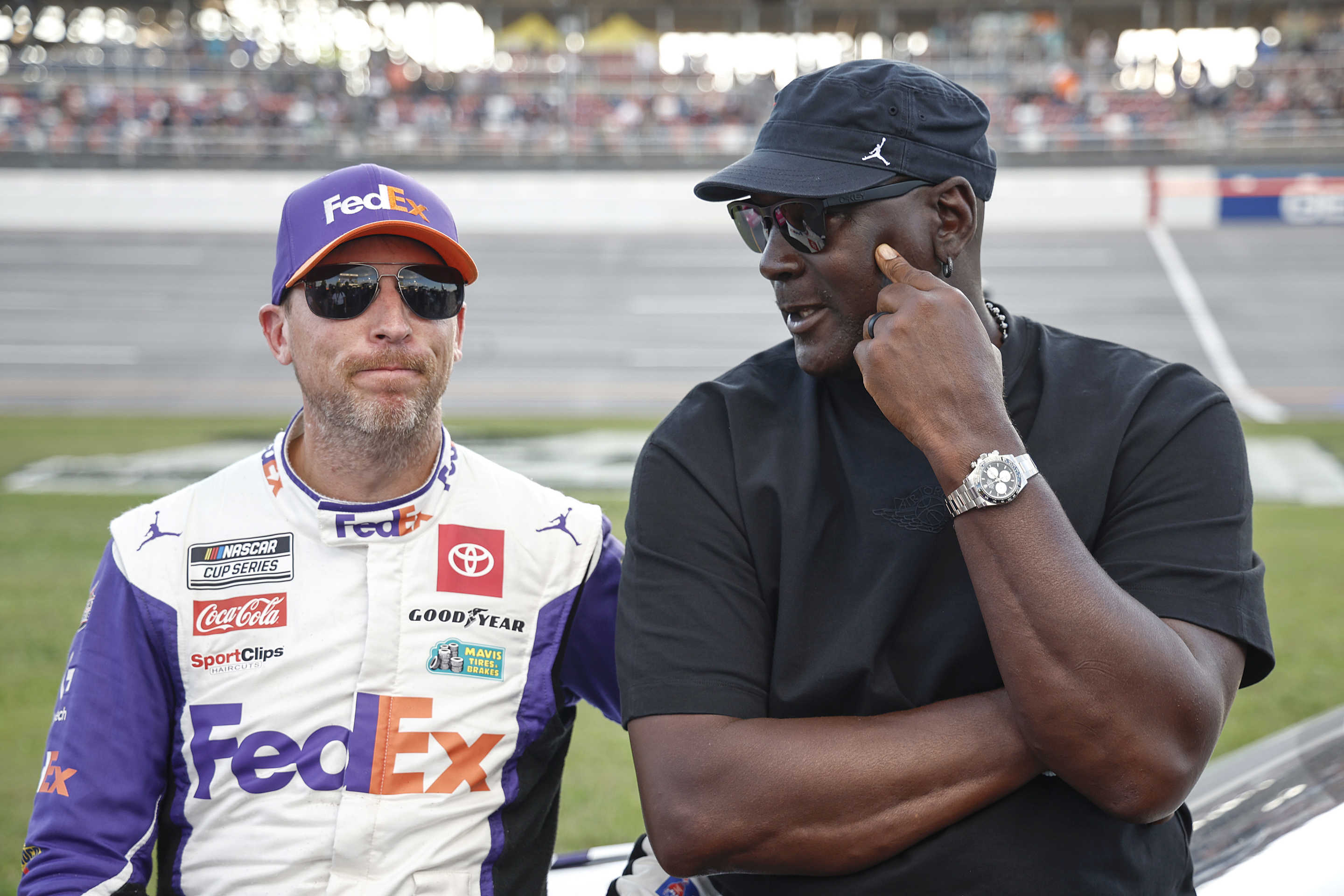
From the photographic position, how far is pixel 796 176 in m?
1.69

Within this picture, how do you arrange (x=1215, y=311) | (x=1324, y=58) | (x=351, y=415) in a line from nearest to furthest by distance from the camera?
(x=351, y=415) < (x=1215, y=311) < (x=1324, y=58)

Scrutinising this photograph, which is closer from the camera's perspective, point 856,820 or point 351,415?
point 856,820

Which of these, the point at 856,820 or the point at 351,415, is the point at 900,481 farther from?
the point at 351,415

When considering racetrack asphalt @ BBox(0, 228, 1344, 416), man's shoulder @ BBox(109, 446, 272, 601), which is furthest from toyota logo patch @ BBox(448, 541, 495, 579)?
racetrack asphalt @ BBox(0, 228, 1344, 416)

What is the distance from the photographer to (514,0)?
4391 cm

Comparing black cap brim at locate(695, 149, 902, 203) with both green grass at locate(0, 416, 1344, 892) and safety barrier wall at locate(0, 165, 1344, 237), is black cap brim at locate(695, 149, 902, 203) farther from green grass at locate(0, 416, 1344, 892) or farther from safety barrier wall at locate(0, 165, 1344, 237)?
safety barrier wall at locate(0, 165, 1344, 237)

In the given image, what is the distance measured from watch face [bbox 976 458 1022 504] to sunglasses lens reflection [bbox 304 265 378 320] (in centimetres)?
118

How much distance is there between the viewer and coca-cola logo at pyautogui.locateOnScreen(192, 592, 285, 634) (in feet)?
6.47

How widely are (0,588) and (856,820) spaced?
7.36 meters

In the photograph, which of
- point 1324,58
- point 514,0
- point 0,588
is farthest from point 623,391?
point 514,0

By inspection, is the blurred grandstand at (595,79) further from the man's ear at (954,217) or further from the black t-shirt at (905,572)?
the black t-shirt at (905,572)

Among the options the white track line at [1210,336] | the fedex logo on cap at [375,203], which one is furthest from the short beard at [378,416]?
the white track line at [1210,336]

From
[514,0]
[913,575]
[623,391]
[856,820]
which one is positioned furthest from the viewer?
[514,0]

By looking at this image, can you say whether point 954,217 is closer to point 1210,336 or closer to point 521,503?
point 521,503
